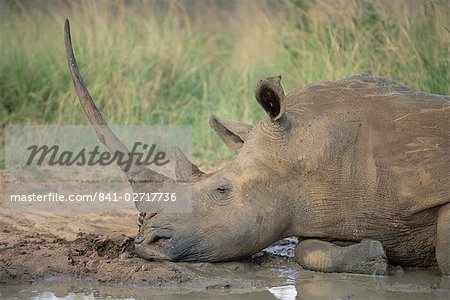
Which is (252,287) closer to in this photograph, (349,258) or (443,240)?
(349,258)

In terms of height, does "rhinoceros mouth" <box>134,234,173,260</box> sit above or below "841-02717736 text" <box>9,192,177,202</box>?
below

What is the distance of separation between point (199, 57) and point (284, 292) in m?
6.56

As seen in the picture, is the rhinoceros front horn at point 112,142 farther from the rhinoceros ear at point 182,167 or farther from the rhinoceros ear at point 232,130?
the rhinoceros ear at point 232,130

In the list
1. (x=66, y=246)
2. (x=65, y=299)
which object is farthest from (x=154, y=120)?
(x=65, y=299)

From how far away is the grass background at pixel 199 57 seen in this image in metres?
10.9

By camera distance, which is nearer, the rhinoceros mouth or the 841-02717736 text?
the rhinoceros mouth

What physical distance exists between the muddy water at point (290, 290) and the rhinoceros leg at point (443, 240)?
0.10 meters

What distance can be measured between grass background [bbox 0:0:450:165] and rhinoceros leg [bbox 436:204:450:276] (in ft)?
13.4

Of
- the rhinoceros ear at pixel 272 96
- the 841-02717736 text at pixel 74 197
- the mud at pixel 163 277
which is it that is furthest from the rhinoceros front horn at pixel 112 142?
the 841-02717736 text at pixel 74 197

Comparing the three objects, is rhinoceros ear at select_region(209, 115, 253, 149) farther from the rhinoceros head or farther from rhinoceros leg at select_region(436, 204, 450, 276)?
rhinoceros leg at select_region(436, 204, 450, 276)

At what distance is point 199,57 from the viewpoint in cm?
1251

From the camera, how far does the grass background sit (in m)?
10.9

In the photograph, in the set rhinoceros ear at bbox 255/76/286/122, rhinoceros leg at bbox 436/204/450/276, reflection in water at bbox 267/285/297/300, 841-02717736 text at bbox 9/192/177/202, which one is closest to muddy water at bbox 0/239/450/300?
reflection in water at bbox 267/285/297/300

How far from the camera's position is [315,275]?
6.59 metres
